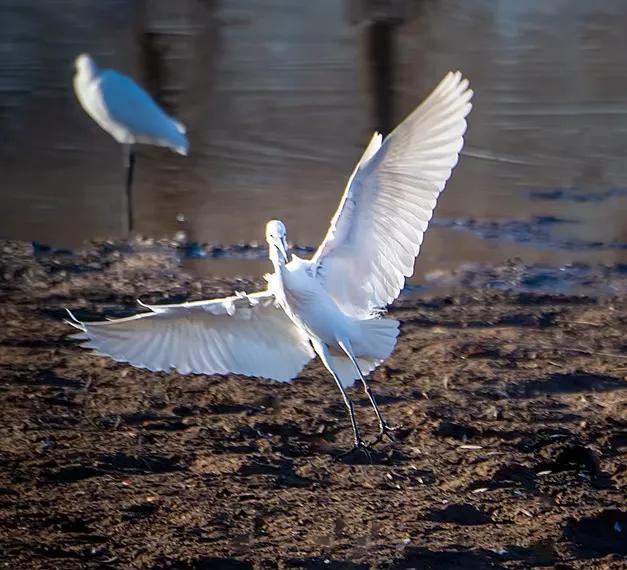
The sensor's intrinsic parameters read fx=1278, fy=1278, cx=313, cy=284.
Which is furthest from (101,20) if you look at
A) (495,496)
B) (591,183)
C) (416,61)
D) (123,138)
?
(495,496)

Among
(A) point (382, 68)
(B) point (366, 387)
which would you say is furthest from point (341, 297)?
(A) point (382, 68)

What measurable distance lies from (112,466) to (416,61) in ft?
31.9

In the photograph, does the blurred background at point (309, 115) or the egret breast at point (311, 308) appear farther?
the blurred background at point (309, 115)

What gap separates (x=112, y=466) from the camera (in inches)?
194

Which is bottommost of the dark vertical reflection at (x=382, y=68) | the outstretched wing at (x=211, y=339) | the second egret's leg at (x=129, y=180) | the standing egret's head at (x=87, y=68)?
the outstretched wing at (x=211, y=339)

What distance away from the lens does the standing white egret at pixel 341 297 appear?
4.67 meters

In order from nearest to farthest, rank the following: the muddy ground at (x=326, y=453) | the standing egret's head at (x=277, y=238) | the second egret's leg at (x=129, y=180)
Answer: the muddy ground at (x=326, y=453), the standing egret's head at (x=277, y=238), the second egret's leg at (x=129, y=180)

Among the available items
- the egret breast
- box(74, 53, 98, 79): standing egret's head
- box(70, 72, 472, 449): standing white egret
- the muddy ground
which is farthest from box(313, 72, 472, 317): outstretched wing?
box(74, 53, 98, 79): standing egret's head

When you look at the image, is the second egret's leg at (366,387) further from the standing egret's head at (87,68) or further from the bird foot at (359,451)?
the standing egret's head at (87,68)

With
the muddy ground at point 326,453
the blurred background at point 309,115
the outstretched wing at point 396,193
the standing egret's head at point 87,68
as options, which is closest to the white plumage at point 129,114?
the standing egret's head at point 87,68

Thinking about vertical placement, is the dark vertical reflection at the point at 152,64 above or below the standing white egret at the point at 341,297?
above

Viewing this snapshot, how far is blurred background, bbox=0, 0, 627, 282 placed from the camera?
8.55 m

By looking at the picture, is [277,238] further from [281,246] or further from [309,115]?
[309,115]

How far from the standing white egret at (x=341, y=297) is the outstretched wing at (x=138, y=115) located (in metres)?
4.20
